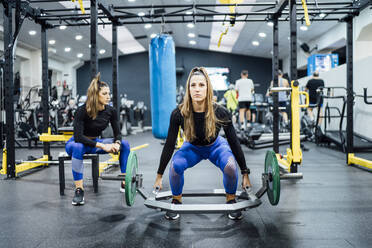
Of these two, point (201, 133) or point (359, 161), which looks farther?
point (359, 161)

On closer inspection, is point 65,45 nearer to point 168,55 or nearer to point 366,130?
point 168,55

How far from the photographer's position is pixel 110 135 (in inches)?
254

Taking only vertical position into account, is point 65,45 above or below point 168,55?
above

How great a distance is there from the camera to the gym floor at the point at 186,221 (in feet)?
5.41

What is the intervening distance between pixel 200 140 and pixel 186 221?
0.55 meters

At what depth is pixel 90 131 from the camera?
2.60m

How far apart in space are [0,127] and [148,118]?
9537mm

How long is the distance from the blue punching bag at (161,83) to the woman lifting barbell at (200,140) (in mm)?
1176

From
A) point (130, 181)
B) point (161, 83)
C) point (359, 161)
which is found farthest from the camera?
point (359, 161)

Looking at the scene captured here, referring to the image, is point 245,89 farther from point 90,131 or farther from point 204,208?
point 204,208

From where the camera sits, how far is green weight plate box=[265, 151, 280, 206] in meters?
1.92

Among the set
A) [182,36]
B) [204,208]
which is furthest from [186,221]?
[182,36]

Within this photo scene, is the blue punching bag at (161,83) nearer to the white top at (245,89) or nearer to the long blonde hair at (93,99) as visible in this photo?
the long blonde hair at (93,99)

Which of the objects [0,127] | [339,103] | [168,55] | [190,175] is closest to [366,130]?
[339,103]
